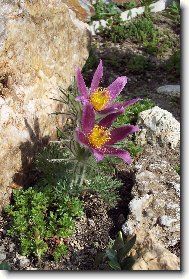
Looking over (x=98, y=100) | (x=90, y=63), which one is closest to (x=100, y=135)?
(x=98, y=100)

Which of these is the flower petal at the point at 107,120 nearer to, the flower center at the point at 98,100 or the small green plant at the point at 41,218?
the flower center at the point at 98,100

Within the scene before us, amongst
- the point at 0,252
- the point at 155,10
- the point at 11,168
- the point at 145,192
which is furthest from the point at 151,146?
the point at 155,10

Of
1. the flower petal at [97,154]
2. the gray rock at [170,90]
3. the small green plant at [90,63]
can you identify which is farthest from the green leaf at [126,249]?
the small green plant at [90,63]

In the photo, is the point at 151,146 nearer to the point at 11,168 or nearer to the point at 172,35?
the point at 11,168

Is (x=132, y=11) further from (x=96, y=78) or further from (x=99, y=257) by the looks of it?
(x=99, y=257)

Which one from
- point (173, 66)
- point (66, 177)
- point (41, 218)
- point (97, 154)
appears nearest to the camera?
point (97, 154)

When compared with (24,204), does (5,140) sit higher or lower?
higher

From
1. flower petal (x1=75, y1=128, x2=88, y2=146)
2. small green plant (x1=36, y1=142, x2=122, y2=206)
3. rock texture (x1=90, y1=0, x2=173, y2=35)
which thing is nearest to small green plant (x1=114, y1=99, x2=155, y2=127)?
small green plant (x1=36, y1=142, x2=122, y2=206)
